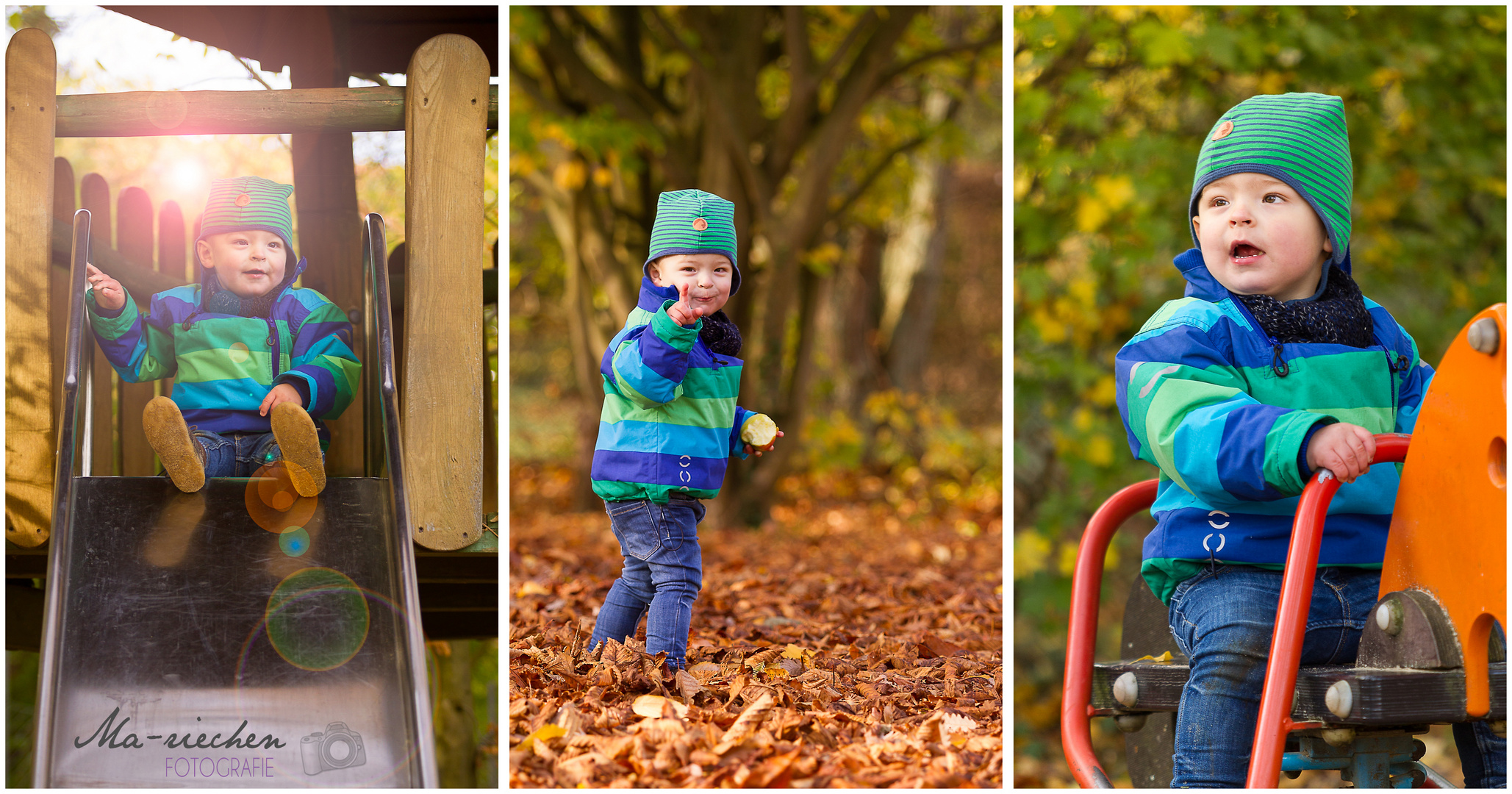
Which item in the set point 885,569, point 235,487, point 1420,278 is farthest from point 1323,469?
point 1420,278

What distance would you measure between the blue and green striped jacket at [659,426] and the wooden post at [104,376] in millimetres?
2738

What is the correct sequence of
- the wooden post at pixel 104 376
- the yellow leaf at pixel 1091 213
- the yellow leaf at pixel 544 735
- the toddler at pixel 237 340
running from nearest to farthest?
the yellow leaf at pixel 544 735 → the toddler at pixel 237 340 → the wooden post at pixel 104 376 → the yellow leaf at pixel 1091 213

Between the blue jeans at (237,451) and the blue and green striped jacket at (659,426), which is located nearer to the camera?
the blue and green striped jacket at (659,426)

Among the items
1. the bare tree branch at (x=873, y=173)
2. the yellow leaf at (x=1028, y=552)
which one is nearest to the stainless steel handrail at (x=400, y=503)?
the yellow leaf at (x=1028, y=552)

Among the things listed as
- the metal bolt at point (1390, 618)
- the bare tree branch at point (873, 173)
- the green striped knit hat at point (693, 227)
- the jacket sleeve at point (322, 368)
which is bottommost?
the metal bolt at point (1390, 618)

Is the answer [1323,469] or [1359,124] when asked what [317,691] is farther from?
[1359,124]

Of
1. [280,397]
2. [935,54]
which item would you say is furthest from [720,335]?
[935,54]

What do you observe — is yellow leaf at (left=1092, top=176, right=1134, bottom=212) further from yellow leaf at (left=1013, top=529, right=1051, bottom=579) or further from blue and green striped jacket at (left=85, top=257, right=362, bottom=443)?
blue and green striped jacket at (left=85, top=257, right=362, bottom=443)

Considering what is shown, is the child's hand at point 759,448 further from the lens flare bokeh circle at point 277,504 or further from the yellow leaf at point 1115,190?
the yellow leaf at point 1115,190

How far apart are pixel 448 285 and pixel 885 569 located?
3.96 m

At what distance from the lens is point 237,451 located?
3766 millimetres

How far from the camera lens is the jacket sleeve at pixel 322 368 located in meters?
3.74

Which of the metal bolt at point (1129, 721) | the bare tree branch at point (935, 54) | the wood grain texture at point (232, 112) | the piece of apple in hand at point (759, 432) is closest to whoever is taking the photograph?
the metal bolt at point (1129, 721)

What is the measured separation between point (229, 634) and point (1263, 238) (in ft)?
9.29
